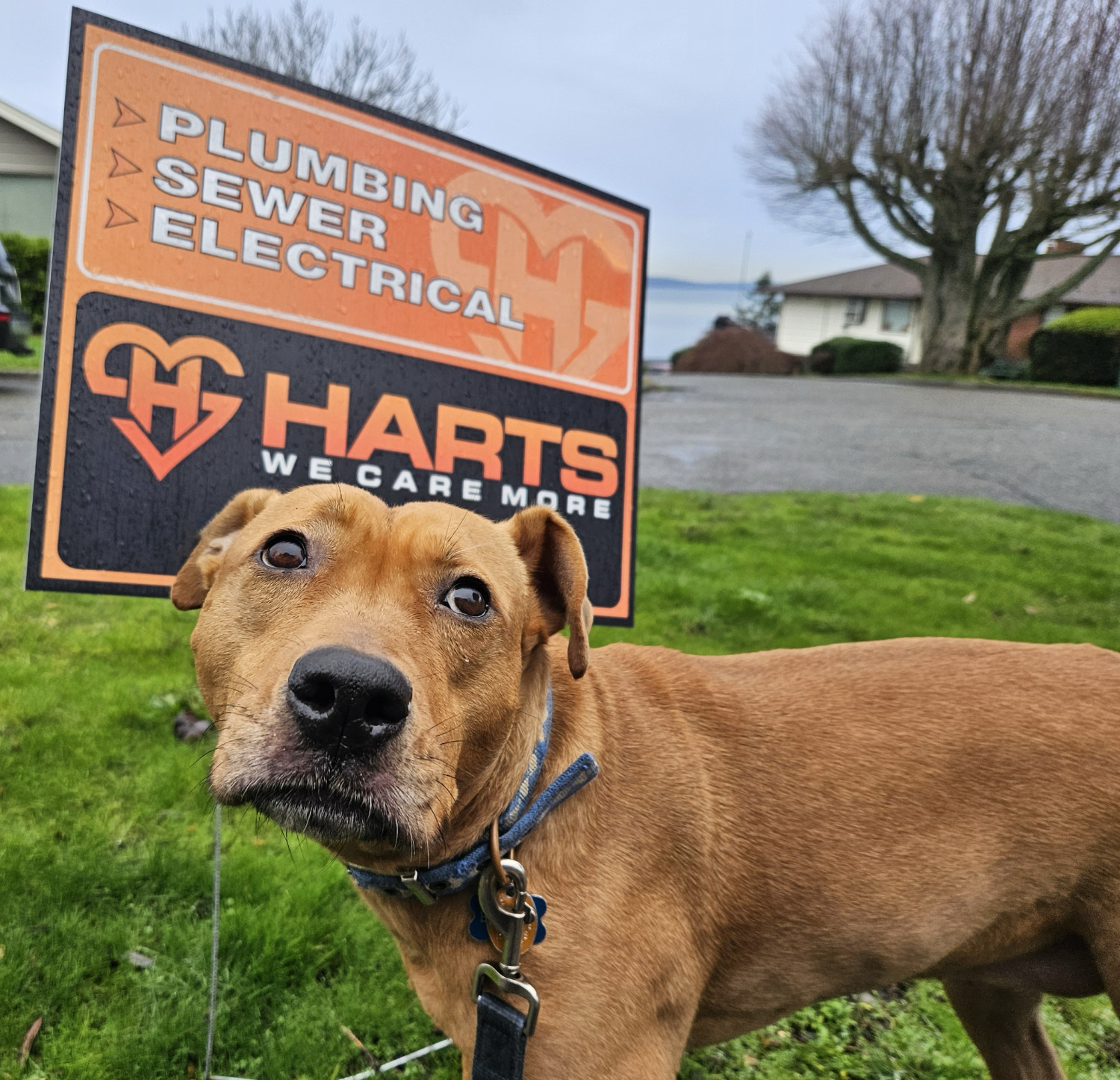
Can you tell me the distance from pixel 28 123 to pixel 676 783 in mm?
7123

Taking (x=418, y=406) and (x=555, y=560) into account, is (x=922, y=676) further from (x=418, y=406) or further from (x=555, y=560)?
(x=418, y=406)

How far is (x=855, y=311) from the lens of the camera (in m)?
47.6

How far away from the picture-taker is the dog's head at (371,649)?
1.61 m

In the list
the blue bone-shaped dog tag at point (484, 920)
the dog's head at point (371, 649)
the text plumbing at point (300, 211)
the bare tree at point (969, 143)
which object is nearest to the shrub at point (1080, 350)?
the bare tree at point (969, 143)

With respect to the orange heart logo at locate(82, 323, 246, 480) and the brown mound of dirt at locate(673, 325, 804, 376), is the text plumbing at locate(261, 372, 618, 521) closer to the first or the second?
the orange heart logo at locate(82, 323, 246, 480)

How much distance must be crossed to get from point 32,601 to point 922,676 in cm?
434

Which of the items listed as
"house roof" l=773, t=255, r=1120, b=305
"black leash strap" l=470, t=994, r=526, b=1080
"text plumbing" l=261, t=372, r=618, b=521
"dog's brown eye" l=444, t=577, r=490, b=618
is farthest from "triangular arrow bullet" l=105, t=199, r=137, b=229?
"house roof" l=773, t=255, r=1120, b=305

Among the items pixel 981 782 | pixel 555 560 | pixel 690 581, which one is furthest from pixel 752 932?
pixel 690 581

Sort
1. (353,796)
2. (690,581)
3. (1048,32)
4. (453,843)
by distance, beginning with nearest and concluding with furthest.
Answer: (353,796), (453,843), (690,581), (1048,32)

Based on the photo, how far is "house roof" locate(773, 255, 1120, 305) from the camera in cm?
3766

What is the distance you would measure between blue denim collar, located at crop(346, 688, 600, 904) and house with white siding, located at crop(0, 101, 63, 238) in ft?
20.7

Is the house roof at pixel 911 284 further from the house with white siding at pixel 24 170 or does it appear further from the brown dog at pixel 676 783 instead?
the brown dog at pixel 676 783

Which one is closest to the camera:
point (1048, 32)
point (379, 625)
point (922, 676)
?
point (379, 625)

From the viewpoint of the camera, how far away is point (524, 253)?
3.40 metres
